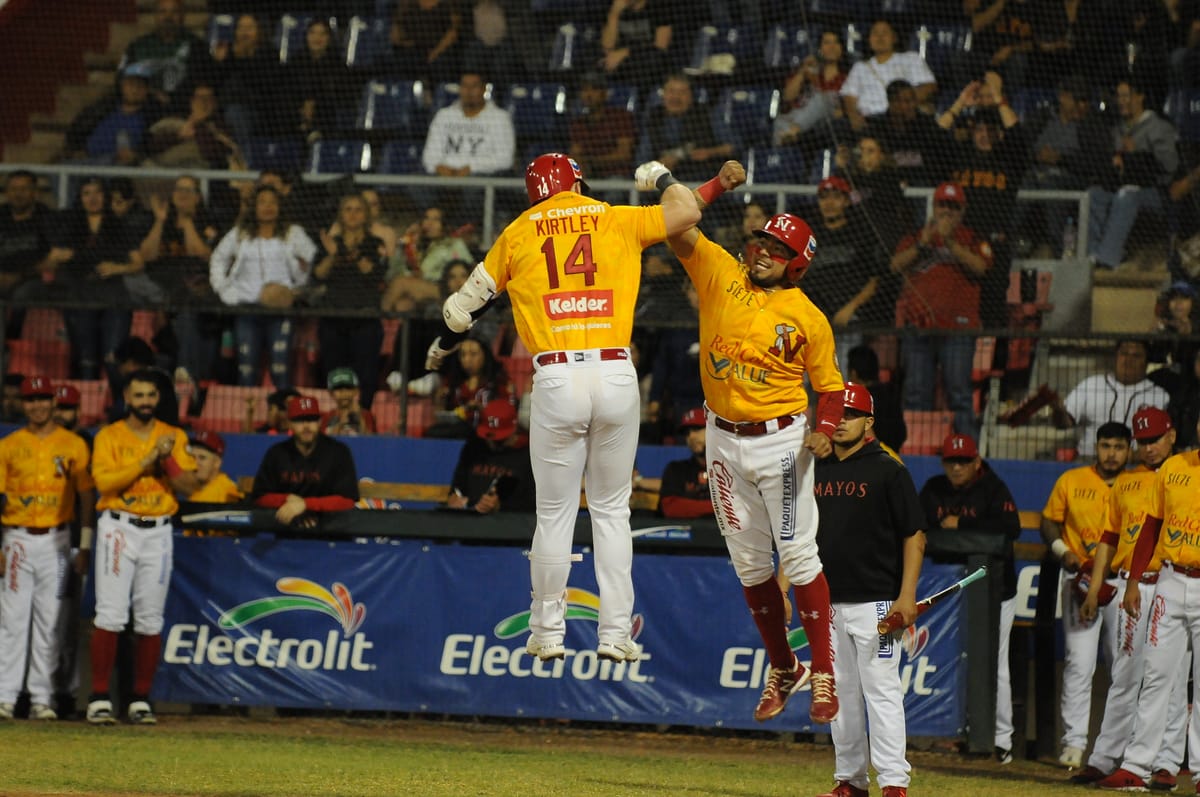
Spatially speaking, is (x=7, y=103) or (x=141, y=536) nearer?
(x=141, y=536)

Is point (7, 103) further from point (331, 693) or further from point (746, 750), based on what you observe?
point (746, 750)

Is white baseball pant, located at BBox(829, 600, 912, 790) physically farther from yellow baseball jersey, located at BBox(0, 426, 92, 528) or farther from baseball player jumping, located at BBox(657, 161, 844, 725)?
yellow baseball jersey, located at BBox(0, 426, 92, 528)

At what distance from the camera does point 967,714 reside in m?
10.9

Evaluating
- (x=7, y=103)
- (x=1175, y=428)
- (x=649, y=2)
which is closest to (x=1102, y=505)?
(x=1175, y=428)

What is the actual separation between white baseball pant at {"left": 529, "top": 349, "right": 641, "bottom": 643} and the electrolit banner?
350cm

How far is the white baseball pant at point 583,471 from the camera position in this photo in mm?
7492

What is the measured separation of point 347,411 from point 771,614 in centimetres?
604

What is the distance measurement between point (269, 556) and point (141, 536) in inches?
33.9

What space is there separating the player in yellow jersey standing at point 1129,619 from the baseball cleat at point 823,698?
3.28 meters

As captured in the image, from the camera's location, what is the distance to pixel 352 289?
46.3ft

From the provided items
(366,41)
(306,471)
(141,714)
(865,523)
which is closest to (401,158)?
(366,41)

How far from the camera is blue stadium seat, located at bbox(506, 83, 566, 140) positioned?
16.5 metres

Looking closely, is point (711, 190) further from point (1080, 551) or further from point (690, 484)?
point (1080, 551)

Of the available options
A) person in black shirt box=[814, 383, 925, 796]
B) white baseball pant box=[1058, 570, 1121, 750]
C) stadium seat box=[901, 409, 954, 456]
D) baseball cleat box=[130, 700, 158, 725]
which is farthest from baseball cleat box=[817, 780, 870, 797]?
baseball cleat box=[130, 700, 158, 725]
